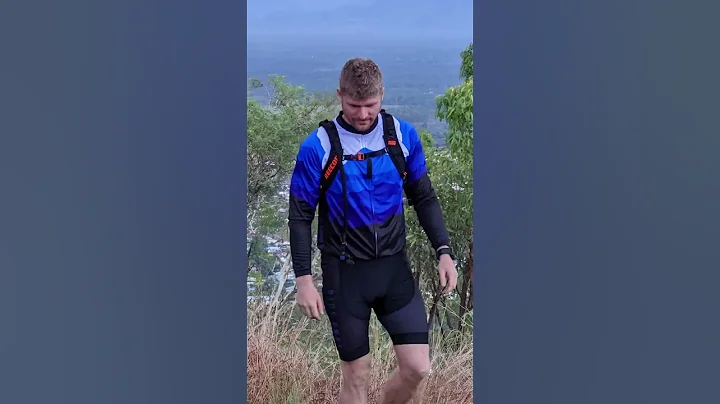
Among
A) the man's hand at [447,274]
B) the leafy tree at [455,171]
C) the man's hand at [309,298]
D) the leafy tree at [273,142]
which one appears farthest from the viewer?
the leafy tree at [273,142]

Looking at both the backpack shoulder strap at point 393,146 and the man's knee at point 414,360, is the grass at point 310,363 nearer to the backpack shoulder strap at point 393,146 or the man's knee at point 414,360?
the man's knee at point 414,360

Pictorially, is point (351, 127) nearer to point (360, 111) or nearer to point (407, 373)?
point (360, 111)

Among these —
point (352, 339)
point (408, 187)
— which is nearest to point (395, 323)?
point (352, 339)

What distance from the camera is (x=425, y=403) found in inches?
220

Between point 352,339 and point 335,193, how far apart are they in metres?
0.71

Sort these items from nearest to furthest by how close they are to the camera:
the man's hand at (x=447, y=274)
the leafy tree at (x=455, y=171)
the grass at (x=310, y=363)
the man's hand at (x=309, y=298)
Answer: the man's hand at (x=309, y=298) → the man's hand at (x=447, y=274) → the grass at (x=310, y=363) → the leafy tree at (x=455, y=171)

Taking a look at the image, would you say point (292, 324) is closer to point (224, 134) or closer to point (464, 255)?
point (464, 255)

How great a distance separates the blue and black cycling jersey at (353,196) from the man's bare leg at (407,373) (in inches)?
18.9

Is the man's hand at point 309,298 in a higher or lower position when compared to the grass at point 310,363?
higher

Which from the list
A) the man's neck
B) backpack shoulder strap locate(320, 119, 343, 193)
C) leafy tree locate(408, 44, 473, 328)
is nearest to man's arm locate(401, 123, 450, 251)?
the man's neck

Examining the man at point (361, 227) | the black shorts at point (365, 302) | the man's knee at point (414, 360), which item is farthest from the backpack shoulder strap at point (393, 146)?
the man's knee at point (414, 360)

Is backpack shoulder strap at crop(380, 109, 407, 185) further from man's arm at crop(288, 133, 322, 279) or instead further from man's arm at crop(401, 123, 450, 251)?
man's arm at crop(288, 133, 322, 279)

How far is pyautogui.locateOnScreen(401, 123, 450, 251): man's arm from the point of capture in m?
4.87

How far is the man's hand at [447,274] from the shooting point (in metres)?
4.85
